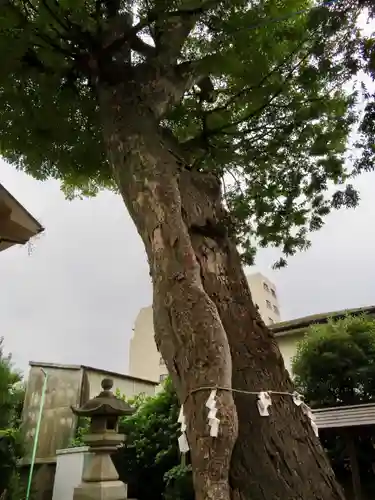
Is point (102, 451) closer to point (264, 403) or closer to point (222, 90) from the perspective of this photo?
point (264, 403)

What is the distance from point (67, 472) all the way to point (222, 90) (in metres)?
7.63

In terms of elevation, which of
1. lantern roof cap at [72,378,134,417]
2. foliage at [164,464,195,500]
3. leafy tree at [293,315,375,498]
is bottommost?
foliage at [164,464,195,500]

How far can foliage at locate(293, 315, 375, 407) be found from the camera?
24.2 ft

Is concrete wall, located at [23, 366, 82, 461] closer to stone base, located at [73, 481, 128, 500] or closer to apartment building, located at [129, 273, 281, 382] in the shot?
stone base, located at [73, 481, 128, 500]

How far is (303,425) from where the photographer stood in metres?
2.33

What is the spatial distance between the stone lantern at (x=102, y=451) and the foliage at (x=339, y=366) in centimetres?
373

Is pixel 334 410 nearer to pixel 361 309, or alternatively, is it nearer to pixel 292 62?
pixel 361 309

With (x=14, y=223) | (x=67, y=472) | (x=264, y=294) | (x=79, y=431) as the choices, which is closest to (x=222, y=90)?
(x=14, y=223)

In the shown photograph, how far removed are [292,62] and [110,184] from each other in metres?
3.36

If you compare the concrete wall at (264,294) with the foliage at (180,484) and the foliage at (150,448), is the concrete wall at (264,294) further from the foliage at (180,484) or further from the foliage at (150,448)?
the foliage at (180,484)

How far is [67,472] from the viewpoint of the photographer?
8.02 metres

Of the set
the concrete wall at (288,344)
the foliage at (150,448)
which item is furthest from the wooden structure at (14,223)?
the concrete wall at (288,344)

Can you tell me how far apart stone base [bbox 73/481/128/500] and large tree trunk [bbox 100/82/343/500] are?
3.58m

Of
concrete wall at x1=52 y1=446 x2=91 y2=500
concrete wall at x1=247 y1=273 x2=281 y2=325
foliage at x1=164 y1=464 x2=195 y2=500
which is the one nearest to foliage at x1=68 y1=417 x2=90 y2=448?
concrete wall at x1=52 y1=446 x2=91 y2=500
